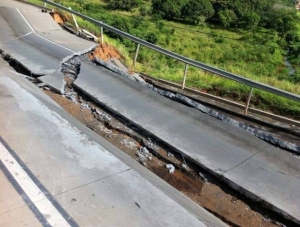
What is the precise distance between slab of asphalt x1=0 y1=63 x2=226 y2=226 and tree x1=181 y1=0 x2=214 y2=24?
59.2 metres

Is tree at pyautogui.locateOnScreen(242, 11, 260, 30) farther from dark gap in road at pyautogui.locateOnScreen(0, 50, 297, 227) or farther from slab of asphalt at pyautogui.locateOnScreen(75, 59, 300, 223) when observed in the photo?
dark gap in road at pyautogui.locateOnScreen(0, 50, 297, 227)

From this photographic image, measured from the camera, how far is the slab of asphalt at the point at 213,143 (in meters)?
5.22

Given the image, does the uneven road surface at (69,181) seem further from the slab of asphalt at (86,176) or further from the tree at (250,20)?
the tree at (250,20)

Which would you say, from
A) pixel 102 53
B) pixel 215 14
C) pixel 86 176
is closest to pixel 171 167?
pixel 86 176

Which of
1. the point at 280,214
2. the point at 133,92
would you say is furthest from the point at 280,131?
the point at 280,214

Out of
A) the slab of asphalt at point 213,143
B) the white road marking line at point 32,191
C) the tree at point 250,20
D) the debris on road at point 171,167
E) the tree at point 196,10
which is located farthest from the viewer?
the tree at point 250,20

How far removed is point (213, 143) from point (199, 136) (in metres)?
0.33

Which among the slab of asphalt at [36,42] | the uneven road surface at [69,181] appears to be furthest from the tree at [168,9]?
the uneven road surface at [69,181]

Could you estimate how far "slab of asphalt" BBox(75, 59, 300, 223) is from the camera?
522 cm

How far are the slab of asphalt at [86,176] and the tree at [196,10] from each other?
5924cm

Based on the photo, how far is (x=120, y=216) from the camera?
4.28m

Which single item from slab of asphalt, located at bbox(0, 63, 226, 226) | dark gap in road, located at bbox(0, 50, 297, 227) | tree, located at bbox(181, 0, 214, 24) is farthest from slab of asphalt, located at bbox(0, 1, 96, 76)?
tree, located at bbox(181, 0, 214, 24)

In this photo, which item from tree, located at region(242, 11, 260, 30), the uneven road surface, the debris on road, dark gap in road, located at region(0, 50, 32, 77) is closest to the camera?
the uneven road surface

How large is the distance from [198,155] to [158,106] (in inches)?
92.2
